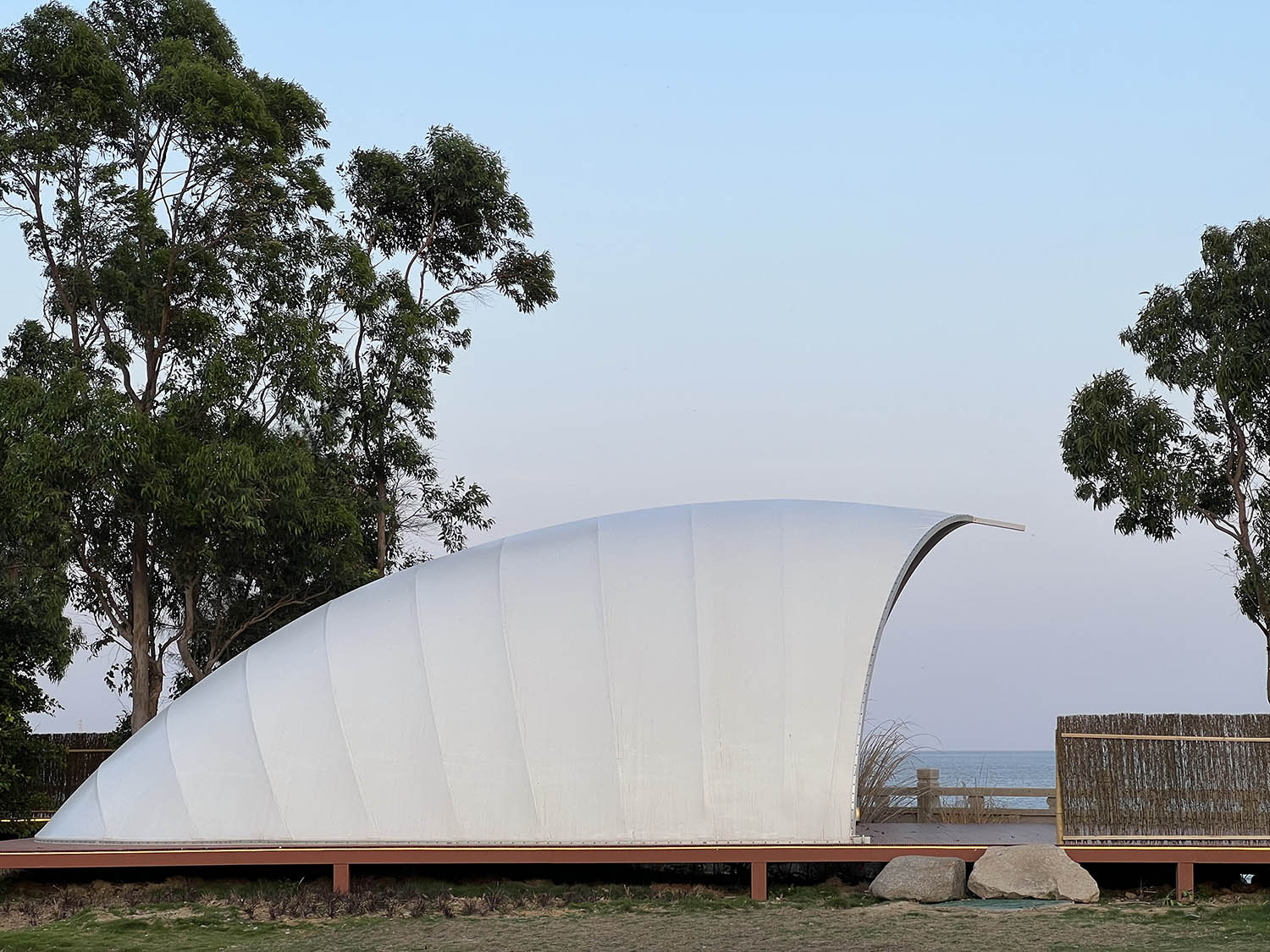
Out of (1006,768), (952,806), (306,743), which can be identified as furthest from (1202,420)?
(1006,768)

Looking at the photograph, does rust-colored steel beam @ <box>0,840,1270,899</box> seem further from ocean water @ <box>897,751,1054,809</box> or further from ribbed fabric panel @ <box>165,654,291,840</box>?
ocean water @ <box>897,751,1054,809</box>

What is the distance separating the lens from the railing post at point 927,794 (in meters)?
16.0

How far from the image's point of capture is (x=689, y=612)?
44.4 feet

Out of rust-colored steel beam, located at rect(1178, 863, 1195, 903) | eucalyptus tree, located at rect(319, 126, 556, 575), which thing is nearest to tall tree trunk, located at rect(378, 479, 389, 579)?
eucalyptus tree, located at rect(319, 126, 556, 575)

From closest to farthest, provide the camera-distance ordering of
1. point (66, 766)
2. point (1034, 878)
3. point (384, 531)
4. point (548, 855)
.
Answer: point (1034, 878), point (548, 855), point (66, 766), point (384, 531)

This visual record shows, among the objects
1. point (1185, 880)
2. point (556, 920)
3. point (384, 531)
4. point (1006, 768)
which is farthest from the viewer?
point (1006, 768)

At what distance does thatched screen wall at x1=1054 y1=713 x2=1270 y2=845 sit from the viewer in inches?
503

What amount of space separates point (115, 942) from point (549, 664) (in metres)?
4.69

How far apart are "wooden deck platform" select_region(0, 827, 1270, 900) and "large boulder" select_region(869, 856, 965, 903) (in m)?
0.24

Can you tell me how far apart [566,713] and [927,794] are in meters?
5.33

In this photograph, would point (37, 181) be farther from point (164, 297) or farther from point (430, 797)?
point (430, 797)

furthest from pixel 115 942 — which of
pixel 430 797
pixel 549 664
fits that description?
pixel 549 664

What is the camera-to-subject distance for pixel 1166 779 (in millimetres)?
12852

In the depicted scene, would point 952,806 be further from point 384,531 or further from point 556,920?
point 384,531
